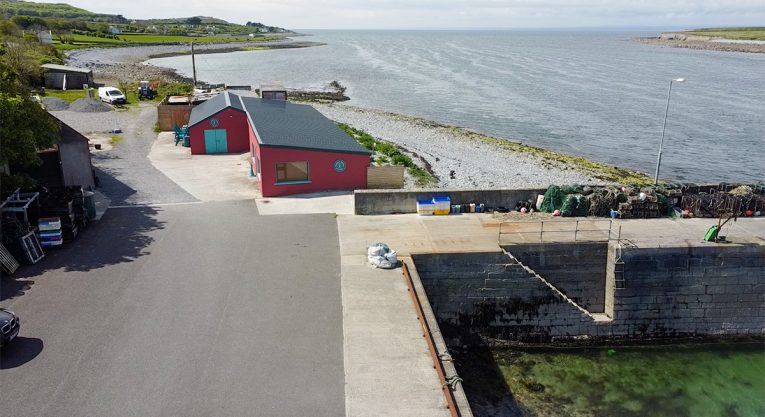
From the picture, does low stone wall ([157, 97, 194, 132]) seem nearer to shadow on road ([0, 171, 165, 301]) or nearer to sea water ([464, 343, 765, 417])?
shadow on road ([0, 171, 165, 301])

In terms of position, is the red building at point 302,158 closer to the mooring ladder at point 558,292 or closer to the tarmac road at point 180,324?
the tarmac road at point 180,324

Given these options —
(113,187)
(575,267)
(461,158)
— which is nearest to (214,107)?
(113,187)

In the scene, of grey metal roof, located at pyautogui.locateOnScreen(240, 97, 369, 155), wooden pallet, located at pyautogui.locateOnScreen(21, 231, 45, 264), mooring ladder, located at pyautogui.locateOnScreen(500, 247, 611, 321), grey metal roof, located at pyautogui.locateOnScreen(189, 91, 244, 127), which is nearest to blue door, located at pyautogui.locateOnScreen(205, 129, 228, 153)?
grey metal roof, located at pyautogui.locateOnScreen(189, 91, 244, 127)

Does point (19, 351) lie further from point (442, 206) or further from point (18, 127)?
A: point (442, 206)

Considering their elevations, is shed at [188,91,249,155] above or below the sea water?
above

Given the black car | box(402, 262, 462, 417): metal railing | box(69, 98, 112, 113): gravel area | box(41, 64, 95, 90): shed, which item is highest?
box(41, 64, 95, 90): shed

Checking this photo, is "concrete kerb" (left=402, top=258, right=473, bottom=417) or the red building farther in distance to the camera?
the red building

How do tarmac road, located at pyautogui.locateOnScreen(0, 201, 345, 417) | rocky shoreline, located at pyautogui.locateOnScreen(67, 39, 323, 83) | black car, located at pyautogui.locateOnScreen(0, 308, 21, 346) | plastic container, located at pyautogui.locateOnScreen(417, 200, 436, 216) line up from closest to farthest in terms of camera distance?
tarmac road, located at pyautogui.locateOnScreen(0, 201, 345, 417) → black car, located at pyautogui.locateOnScreen(0, 308, 21, 346) → plastic container, located at pyautogui.locateOnScreen(417, 200, 436, 216) → rocky shoreline, located at pyautogui.locateOnScreen(67, 39, 323, 83)
